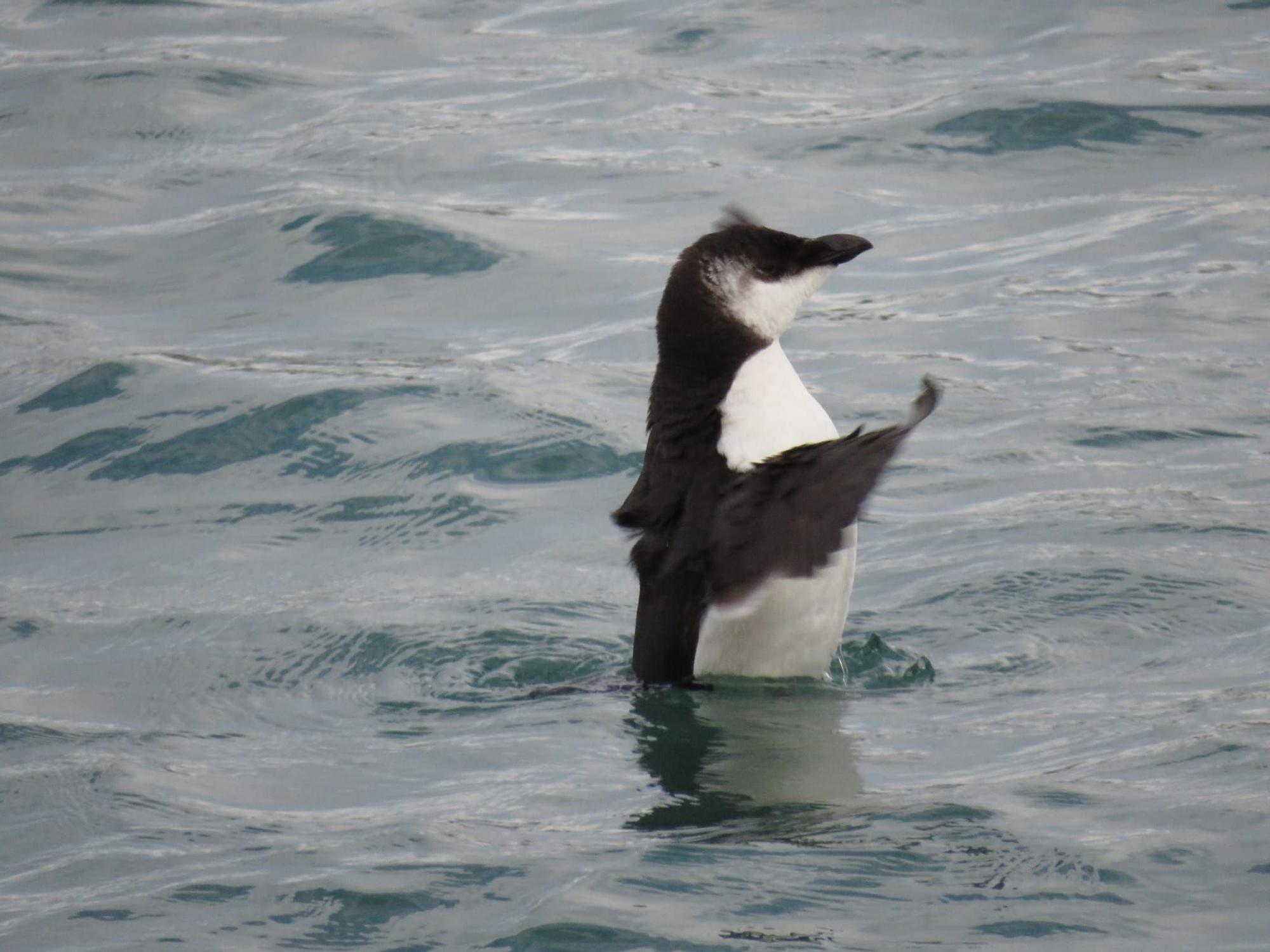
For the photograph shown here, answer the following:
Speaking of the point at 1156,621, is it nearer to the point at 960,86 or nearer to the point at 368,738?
the point at 368,738

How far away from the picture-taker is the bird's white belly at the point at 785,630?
5109mm

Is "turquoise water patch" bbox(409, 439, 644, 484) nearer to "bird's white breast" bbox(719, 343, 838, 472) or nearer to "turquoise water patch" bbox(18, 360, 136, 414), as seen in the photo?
"turquoise water patch" bbox(18, 360, 136, 414)

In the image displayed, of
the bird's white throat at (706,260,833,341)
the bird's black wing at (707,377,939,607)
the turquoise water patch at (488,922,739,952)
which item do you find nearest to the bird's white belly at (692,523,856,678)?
the bird's black wing at (707,377,939,607)

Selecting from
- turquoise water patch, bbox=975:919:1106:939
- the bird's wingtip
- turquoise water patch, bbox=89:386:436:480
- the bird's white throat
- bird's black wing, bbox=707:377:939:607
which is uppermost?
the bird's white throat

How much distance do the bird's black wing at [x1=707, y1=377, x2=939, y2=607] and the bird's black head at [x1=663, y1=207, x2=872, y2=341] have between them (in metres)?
0.63

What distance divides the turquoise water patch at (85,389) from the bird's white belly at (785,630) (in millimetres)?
4145

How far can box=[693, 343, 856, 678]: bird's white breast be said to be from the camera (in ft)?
16.8

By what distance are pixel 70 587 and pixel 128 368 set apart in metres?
2.22

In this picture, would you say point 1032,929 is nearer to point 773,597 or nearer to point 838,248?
point 773,597

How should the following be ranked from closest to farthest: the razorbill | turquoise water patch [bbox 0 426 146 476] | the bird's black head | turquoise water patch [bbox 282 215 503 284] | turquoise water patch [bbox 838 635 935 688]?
1. the razorbill
2. turquoise water patch [bbox 838 635 935 688]
3. the bird's black head
4. turquoise water patch [bbox 0 426 146 476]
5. turquoise water patch [bbox 282 215 503 284]

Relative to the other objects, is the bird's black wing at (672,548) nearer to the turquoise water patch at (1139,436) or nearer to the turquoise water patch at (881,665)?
the turquoise water patch at (881,665)

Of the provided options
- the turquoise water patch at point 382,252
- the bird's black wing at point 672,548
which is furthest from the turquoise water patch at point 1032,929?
the turquoise water patch at point 382,252

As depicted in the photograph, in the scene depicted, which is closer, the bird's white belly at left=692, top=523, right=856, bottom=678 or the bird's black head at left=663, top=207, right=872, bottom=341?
the bird's white belly at left=692, top=523, right=856, bottom=678

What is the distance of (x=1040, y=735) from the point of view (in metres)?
4.66
